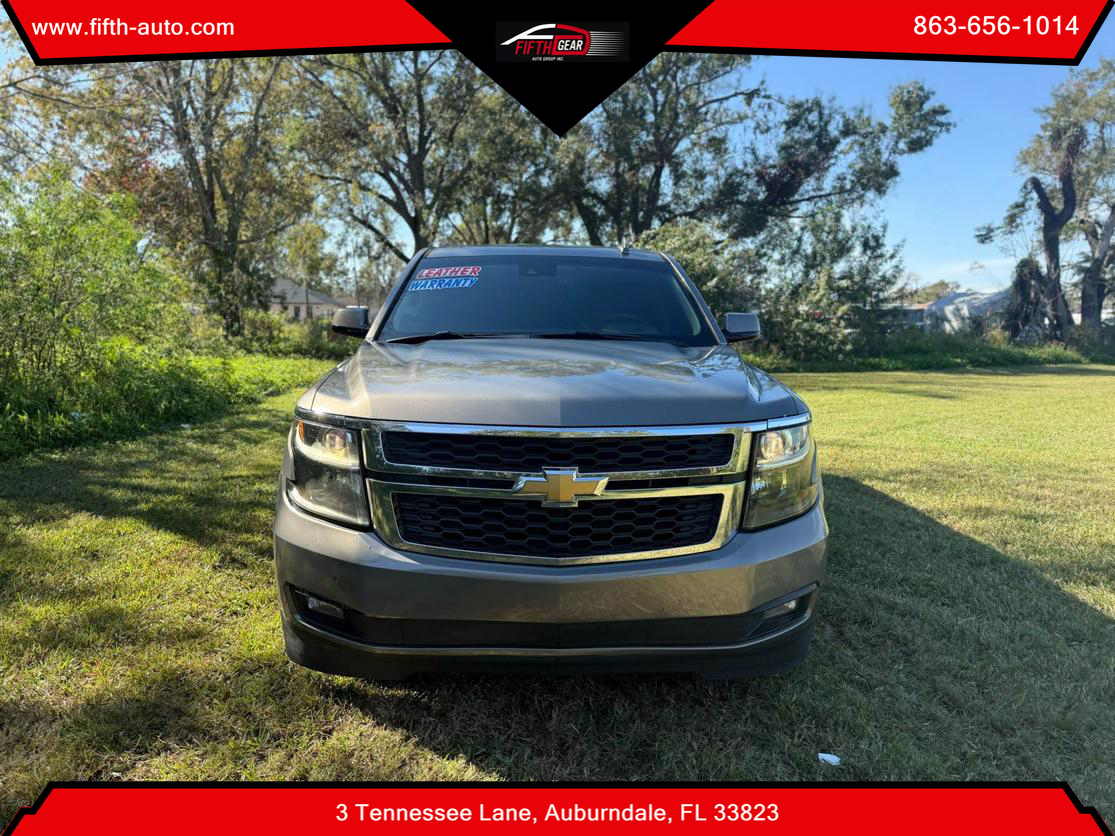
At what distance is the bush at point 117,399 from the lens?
6461mm

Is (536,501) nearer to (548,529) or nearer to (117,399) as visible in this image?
(548,529)

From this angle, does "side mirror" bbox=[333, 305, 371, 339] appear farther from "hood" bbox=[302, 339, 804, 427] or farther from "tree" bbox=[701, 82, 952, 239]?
"tree" bbox=[701, 82, 952, 239]

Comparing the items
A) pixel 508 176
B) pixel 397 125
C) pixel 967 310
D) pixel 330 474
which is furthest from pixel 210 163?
pixel 967 310

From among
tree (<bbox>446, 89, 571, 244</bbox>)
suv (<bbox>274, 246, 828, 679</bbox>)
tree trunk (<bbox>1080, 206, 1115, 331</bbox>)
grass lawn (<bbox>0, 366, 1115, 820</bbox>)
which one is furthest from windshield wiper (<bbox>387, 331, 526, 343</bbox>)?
tree trunk (<bbox>1080, 206, 1115, 331</bbox>)

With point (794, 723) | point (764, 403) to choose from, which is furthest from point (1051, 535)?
point (764, 403)

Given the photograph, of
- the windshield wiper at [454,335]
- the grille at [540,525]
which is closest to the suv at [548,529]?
the grille at [540,525]

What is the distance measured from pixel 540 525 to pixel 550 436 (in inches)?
10.9

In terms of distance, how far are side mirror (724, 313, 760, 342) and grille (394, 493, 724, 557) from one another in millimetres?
1690

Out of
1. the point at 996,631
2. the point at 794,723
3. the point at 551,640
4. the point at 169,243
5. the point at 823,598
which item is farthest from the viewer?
the point at 169,243

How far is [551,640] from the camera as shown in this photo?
80.3 inches

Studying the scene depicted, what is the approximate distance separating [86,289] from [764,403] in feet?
23.9

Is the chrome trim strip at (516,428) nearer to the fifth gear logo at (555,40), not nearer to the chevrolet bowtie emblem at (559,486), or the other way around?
the chevrolet bowtie emblem at (559,486)

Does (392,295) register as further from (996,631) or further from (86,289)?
(86,289)

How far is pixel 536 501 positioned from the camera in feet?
6.73
